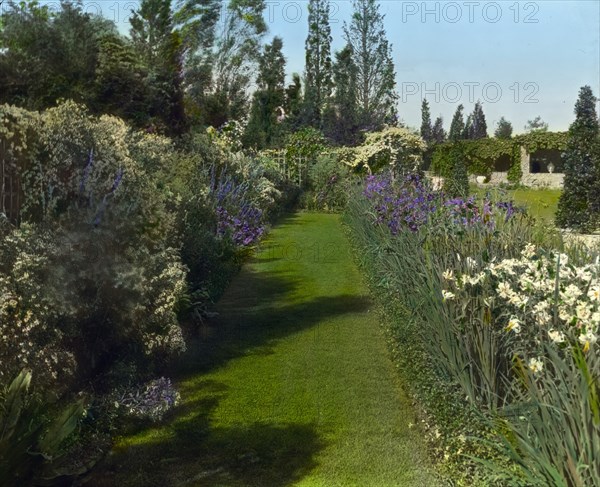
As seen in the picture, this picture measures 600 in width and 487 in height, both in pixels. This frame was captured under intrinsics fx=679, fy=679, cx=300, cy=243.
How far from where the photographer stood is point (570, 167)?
653 inches

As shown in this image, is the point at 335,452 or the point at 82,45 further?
the point at 82,45

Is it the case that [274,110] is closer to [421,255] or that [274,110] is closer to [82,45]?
[82,45]

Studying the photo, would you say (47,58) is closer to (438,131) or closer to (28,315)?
(28,315)

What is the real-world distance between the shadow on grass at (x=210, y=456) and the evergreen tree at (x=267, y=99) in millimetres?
21816

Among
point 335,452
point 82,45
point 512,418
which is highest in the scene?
point 82,45

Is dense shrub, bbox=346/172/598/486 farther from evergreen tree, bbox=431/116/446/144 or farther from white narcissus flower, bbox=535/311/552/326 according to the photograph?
evergreen tree, bbox=431/116/446/144

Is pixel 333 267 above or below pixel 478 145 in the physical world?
below

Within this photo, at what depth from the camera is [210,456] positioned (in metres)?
4.29

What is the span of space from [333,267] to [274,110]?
24.8 meters

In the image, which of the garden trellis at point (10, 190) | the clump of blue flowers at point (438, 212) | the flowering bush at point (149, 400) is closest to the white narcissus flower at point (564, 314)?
the clump of blue flowers at point (438, 212)

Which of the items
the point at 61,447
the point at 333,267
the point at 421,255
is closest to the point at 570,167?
the point at 333,267

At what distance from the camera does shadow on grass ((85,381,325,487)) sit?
3984 mm

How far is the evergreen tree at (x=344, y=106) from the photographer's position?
28.5 meters

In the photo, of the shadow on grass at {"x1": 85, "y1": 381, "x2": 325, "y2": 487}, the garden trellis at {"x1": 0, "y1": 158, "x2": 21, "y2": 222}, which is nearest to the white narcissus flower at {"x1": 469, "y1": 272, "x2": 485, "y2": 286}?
the shadow on grass at {"x1": 85, "y1": 381, "x2": 325, "y2": 487}
